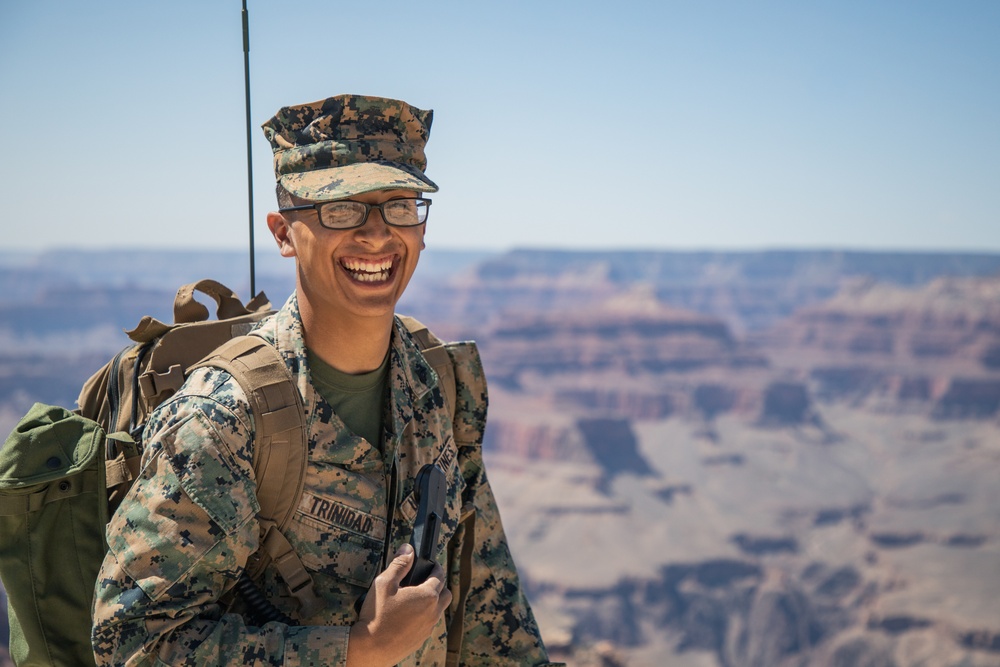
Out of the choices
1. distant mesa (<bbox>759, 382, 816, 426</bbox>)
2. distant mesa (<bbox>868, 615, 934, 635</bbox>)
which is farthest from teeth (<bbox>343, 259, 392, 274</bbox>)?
distant mesa (<bbox>759, 382, 816, 426</bbox>)

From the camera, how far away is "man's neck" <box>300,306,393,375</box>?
2363 mm

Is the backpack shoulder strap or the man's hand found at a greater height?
the backpack shoulder strap

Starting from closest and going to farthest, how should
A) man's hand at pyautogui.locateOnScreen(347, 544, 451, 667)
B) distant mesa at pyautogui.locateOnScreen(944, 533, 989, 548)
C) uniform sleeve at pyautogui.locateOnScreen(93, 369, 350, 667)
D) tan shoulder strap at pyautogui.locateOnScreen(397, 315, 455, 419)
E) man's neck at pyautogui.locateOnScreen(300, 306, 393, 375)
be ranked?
uniform sleeve at pyautogui.locateOnScreen(93, 369, 350, 667)
man's hand at pyautogui.locateOnScreen(347, 544, 451, 667)
man's neck at pyautogui.locateOnScreen(300, 306, 393, 375)
tan shoulder strap at pyautogui.locateOnScreen(397, 315, 455, 419)
distant mesa at pyautogui.locateOnScreen(944, 533, 989, 548)

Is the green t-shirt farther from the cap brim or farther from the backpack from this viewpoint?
the cap brim

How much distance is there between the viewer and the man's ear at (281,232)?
94.0 inches

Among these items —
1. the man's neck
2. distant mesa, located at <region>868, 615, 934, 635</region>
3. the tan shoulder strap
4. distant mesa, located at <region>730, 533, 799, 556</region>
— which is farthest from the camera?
distant mesa, located at <region>730, 533, 799, 556</region>

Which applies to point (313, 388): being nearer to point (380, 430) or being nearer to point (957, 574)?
point (380, 430)

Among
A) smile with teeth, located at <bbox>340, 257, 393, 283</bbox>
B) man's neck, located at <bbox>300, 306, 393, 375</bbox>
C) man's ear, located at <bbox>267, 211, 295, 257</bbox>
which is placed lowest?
man's neck, located at <bbox>300, 306, 393, 375</bbox>

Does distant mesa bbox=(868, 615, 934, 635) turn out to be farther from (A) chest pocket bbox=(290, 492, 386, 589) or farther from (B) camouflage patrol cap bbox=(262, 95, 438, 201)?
(B) camouflage patrol cap bbox=(262, 95, 438, 201)

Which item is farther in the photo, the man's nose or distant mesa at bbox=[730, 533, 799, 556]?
distant mesa at bbox=[730, 533, 799, 556]

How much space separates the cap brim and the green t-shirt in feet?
1.34

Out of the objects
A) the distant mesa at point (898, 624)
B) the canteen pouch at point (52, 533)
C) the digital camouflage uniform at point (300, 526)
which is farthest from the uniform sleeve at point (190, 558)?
the distant mesa at point (898, 624)

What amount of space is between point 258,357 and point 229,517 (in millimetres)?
367

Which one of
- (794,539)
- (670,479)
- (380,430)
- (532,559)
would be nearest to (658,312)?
(670,479)
